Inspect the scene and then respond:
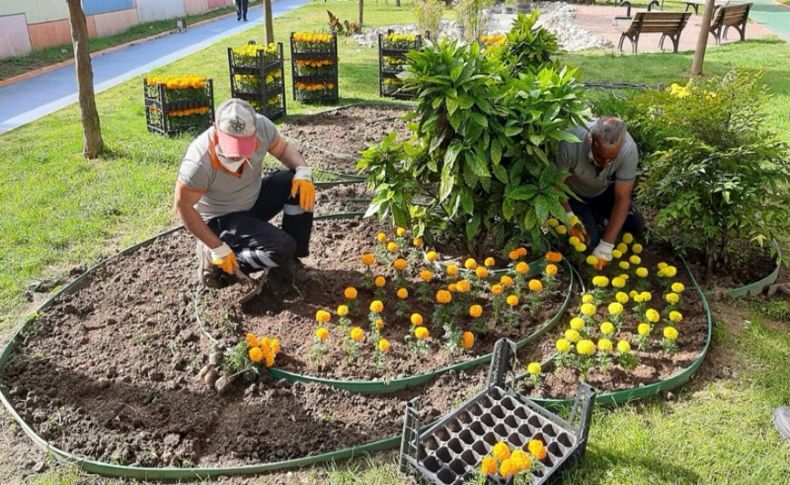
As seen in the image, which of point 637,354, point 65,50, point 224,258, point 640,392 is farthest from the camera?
point 65,50

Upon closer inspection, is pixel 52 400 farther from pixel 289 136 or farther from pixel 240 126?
pixel 289 136

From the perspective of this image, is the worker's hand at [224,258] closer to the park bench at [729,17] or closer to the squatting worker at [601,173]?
the squatting worker at [601,173]

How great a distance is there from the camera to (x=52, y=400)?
309 cm

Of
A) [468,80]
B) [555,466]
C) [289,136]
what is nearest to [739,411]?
[555,466]

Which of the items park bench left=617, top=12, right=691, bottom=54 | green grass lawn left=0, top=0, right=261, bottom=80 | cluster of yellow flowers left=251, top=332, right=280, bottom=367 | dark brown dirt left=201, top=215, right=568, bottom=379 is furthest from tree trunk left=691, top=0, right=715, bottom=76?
green grass lawn left=0, top=0, right=261, bottom=80

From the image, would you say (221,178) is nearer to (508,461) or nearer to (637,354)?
(508,461)

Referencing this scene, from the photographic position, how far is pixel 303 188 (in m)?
3.81

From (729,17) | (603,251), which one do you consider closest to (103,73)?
(603,251)

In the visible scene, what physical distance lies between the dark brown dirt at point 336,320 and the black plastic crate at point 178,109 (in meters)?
3.84

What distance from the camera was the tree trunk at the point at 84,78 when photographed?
6.11 m

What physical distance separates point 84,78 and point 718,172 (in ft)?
19.7

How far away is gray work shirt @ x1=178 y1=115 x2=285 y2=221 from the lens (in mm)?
3412

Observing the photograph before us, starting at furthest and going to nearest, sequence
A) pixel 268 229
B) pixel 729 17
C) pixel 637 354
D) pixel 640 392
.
Answer: pixel 729 17
pixel 268 229
pixel 637 354
pixel 640 392

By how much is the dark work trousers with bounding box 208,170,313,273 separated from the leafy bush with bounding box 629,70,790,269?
7.91 feet
